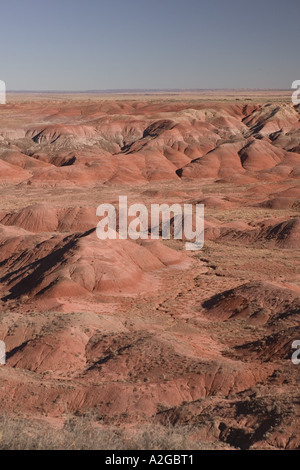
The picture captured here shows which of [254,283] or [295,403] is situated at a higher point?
[295,403]

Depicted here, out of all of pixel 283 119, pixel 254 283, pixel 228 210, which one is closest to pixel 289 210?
pixel 228 210

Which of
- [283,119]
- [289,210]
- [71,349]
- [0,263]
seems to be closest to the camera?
[71,349]

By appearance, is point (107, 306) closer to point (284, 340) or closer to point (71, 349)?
point (71, 349)

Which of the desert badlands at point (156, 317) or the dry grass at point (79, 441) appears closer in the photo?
the dry grass at point (79, 441)

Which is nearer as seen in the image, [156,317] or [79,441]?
[79,441]

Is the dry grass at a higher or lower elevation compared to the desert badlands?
higher

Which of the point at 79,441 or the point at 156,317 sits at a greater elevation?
the point at 79,441

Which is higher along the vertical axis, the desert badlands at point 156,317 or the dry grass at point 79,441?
the dry grass at point 79,441

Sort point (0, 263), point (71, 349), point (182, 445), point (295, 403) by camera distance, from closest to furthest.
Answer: point (182, 445) → point (295, 403) → point (71, 349) → point (0, 263)
